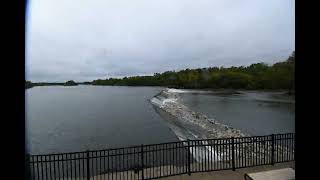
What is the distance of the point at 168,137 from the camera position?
2725cm

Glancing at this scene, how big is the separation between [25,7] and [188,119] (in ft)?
112

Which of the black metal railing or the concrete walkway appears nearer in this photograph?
the concrete walkway

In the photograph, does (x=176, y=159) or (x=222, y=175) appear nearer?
(x=222, y=175)

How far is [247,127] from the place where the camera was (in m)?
30.5

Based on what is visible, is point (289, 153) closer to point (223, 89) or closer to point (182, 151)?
point (182, 151)

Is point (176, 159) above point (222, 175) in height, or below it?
below

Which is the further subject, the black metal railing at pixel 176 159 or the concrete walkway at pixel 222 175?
the black metal railing at pixel 176 159
